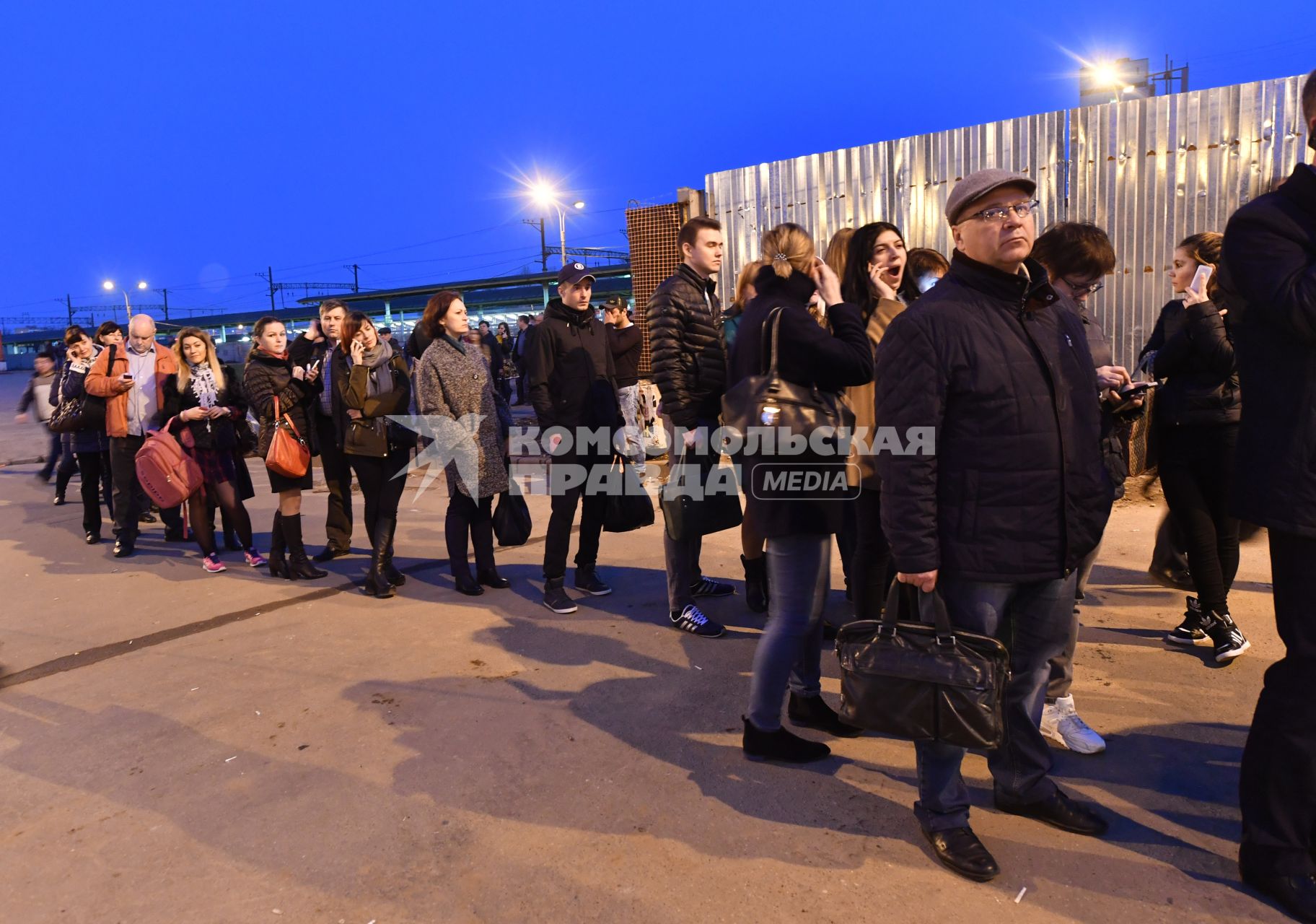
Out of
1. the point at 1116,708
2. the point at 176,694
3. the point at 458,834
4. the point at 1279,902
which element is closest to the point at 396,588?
the point at 176,694

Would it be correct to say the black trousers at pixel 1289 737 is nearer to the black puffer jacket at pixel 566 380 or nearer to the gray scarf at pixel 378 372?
the black puffer jacket at pixel 566 380

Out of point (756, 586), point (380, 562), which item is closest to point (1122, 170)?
point (756, 586)

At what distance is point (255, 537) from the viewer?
8.03m

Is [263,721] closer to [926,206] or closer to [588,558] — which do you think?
[588,558]

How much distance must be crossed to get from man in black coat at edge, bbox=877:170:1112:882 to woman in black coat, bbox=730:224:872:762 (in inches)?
22.5

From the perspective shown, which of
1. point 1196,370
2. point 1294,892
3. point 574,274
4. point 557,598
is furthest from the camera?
point 574,274

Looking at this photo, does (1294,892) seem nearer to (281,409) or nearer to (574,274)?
(574,274)

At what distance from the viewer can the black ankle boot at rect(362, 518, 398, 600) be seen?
5828 millimetres

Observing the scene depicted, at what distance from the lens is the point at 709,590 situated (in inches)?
218

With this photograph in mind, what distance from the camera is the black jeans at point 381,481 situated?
19.2 ft

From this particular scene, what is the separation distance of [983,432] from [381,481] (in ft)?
14.3

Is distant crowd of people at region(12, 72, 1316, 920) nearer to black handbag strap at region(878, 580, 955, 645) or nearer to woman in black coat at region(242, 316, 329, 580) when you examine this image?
black handbag strap at region(878, 580, 955, 645)

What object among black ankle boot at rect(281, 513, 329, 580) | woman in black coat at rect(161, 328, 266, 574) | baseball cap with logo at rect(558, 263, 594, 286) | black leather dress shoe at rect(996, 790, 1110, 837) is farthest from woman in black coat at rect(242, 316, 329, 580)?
black leather dress shoe at rect(996, 790, 1110, 837)

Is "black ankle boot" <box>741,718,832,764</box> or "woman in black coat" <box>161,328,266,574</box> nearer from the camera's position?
"black ankle boot" <box>741,718,832,764</box>
